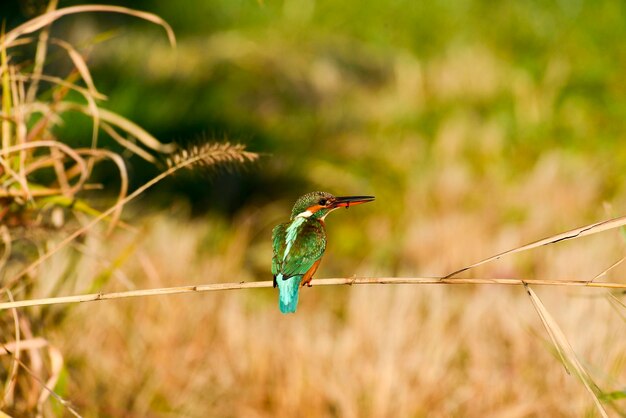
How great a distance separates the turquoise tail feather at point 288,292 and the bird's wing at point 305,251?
1 cm

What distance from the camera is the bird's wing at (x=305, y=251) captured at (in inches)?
43.9

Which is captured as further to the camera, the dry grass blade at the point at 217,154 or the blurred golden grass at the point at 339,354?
the blurred golden grass at the point at 339,354

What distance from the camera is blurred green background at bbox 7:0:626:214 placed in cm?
441

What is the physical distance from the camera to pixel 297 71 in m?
5.29

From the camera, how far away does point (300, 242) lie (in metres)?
1.12

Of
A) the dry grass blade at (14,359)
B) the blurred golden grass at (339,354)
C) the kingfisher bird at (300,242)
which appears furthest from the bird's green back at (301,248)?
the blurred golden grass at (339,354)

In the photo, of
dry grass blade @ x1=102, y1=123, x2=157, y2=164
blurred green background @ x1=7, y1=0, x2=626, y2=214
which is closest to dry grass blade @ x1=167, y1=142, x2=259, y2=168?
dry grass blade @ x1=102, y1=123, x2=157, y2=164

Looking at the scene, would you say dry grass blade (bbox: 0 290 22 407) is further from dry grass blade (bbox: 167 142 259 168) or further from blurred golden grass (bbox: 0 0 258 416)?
dry grass blade (bbox: 167 142 259 168)

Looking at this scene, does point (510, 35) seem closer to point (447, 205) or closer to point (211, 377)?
point (447, 205)

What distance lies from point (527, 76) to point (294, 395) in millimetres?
3885

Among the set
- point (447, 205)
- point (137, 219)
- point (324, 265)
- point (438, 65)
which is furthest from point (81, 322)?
point (438, 65)

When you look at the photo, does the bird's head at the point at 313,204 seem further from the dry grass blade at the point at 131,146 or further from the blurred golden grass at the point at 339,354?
the blurred golden grass at the point at 339,354

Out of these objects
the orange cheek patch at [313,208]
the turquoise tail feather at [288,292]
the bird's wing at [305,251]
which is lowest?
the turquoise tail feather at [288,292]

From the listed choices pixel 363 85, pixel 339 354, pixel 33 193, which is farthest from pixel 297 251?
pixel 363 85
